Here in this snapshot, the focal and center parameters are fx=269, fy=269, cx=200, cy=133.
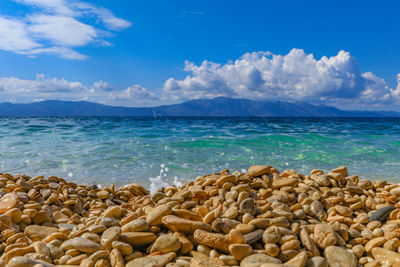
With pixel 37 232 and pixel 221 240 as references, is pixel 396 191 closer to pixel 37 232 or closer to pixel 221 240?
pixel 221 240

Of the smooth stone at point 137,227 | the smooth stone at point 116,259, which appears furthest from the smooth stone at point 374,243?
the smooth stone at point 116,259

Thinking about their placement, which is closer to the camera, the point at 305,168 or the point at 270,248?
the point at 270,248

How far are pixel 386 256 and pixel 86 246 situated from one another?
2741mm

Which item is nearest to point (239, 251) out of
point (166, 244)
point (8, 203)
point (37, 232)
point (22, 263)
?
point (166, 244)

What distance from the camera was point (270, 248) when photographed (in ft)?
7.82

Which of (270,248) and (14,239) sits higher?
(270,248)

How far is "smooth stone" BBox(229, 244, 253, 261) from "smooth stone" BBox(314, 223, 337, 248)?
0.82m

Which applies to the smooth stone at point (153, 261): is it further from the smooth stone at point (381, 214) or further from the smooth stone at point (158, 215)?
the smooth stone at point (381, 214)

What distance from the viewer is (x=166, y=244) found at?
7.70ft

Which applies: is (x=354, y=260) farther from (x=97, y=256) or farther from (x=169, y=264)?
(x=97, y=256)

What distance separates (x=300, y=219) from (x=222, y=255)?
122 centimetres

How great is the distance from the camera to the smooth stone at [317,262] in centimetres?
232

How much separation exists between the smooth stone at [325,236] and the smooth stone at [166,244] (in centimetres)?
138

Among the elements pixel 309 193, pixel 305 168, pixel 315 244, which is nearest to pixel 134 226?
pixel 315 244
